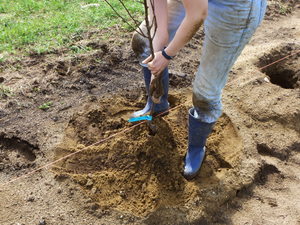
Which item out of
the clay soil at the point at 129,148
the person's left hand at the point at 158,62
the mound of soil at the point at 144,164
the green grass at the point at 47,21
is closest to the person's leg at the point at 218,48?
the person's left hand at the point at 158,62

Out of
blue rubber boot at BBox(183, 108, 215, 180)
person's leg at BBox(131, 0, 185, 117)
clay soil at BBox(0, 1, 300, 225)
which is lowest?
clay soil at BBox(0, 1, 300, 225)

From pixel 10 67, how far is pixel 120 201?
7.45 feet

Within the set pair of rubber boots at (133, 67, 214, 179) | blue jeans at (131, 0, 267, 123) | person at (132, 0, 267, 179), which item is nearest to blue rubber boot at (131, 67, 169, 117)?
pair of rubber boots at (133, 67, 214, 179)

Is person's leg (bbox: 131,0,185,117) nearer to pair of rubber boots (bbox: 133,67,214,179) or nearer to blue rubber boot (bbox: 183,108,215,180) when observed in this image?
pair of rubber boots (bbox: 133,67,214,179)

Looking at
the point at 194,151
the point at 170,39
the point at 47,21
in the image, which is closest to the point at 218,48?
the point at 170,39

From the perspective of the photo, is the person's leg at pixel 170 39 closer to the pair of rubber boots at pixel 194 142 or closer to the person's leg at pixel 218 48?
the pair of rubber boots at pixel 194 142

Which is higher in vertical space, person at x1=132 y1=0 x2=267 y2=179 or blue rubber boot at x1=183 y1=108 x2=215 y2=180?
person at x1=132 y1=0 x2=267 y2=179

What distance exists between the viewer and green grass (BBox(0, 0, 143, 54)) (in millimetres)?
4344

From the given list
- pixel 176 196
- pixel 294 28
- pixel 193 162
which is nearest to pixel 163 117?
pixel 193 162

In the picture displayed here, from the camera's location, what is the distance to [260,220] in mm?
2686

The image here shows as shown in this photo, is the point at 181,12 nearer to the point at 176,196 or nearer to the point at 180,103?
the point at 180,103

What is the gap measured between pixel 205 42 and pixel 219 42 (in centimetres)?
13

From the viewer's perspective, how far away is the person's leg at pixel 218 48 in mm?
1973

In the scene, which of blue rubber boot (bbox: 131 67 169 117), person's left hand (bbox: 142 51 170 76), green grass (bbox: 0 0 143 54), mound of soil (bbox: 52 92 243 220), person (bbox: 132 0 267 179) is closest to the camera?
person (bbox: 132 0 267 179)
